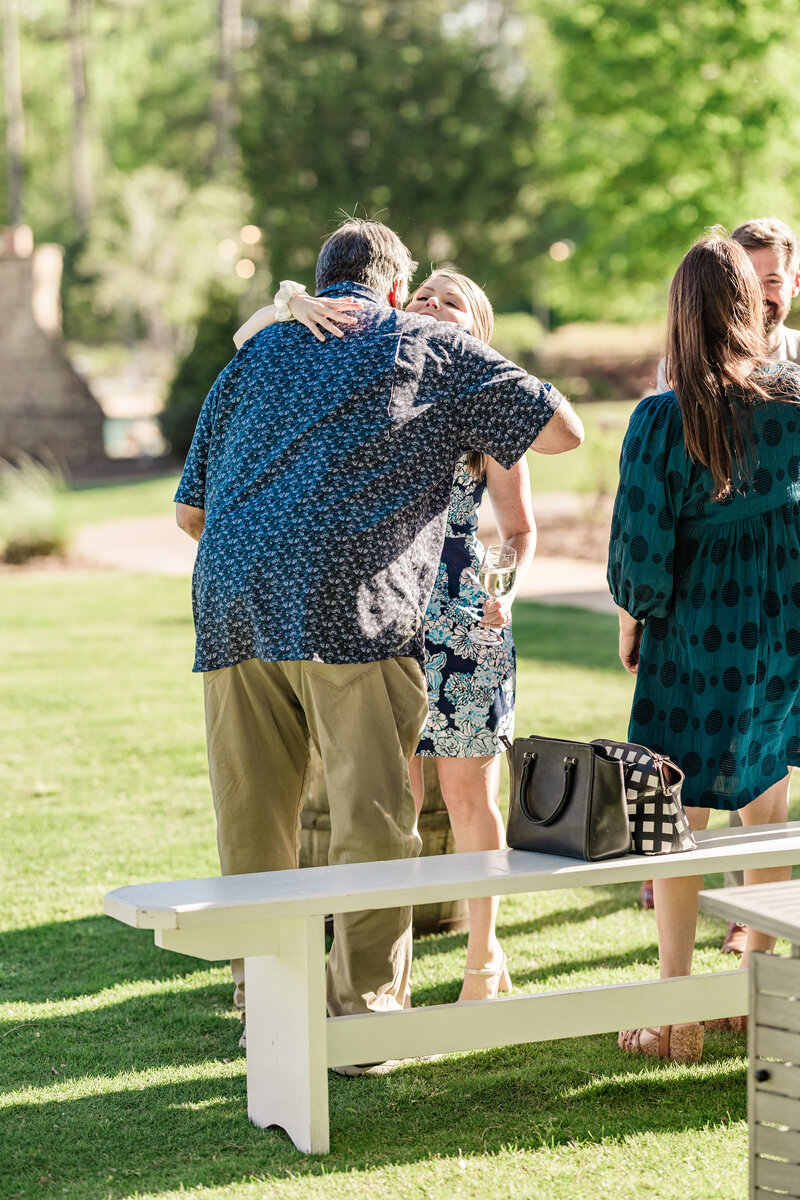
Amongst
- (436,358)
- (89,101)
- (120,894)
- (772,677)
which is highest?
(89,101)

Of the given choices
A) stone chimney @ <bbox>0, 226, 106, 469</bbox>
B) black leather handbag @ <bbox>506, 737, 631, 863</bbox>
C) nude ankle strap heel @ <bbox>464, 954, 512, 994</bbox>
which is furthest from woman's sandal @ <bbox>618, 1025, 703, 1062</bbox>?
stone chimney @ <bbox>0, 226, 106, 469</bbox>

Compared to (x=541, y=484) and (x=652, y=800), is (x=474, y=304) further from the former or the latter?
(x=541, y=484)

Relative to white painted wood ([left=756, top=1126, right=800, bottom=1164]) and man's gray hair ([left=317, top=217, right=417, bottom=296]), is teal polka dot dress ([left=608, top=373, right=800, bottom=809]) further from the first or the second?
white painted wood ([left=756, top=1126, right=800, bottom=1164])

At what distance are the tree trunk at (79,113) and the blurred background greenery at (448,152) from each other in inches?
3.9

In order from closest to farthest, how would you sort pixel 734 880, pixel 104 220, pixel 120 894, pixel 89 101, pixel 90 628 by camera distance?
pixel 120 894 → pixel 734 880 → pixel 90 628 → pixel 104 220 → pixel 89 101

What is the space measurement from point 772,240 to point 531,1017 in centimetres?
241

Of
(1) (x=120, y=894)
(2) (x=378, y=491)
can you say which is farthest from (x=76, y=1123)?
(2) (x=378, y=491)

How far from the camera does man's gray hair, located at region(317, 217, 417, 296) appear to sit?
3.43 metres

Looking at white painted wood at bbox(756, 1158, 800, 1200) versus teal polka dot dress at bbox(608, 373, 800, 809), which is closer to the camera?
white painted wood at bbox(756, 1158, 800, 1200)

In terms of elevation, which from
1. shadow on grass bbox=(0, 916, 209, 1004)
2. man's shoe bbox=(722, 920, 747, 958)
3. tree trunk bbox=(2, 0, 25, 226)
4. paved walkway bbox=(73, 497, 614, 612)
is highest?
tree trunk bbox=(2, 0, 25, 226)

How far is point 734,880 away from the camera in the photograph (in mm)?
4742

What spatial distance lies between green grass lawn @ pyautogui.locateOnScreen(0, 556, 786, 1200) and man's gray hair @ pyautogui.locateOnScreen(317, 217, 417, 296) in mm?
2019

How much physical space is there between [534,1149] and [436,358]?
1823 millimetres

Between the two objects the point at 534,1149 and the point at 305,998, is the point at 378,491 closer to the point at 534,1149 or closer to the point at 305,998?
the point at 305,998
